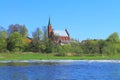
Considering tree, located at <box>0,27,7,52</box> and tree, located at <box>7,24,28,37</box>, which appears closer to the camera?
tree, located at <box>0,27,7,52</box>

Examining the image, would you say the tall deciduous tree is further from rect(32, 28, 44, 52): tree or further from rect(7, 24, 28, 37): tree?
rect(7, 24, 28, 37): tree

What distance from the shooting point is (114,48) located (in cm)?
12862

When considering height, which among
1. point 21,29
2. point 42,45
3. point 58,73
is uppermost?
point 21,29

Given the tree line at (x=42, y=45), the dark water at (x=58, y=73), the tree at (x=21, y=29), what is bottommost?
the dark water at (x=58, y=73)

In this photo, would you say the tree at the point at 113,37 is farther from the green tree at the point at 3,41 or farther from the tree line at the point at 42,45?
the green tree at the point at 3,41

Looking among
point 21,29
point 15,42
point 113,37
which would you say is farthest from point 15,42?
point 113,37

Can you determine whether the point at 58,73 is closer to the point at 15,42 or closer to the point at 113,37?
the point at 15,42

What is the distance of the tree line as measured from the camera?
131375mm

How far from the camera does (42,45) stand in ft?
454

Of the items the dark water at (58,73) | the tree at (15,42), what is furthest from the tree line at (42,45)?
the dark water at (58,73)

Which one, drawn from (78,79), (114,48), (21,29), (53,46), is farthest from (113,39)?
(78,79)

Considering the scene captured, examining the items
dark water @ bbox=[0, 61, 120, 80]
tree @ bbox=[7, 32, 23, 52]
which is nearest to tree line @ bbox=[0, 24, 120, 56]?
tree @ bbox=[7, 32, 23, 52]

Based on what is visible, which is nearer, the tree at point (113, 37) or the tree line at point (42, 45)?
the tree line at point (42, 45)

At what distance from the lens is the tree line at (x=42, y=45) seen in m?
131
